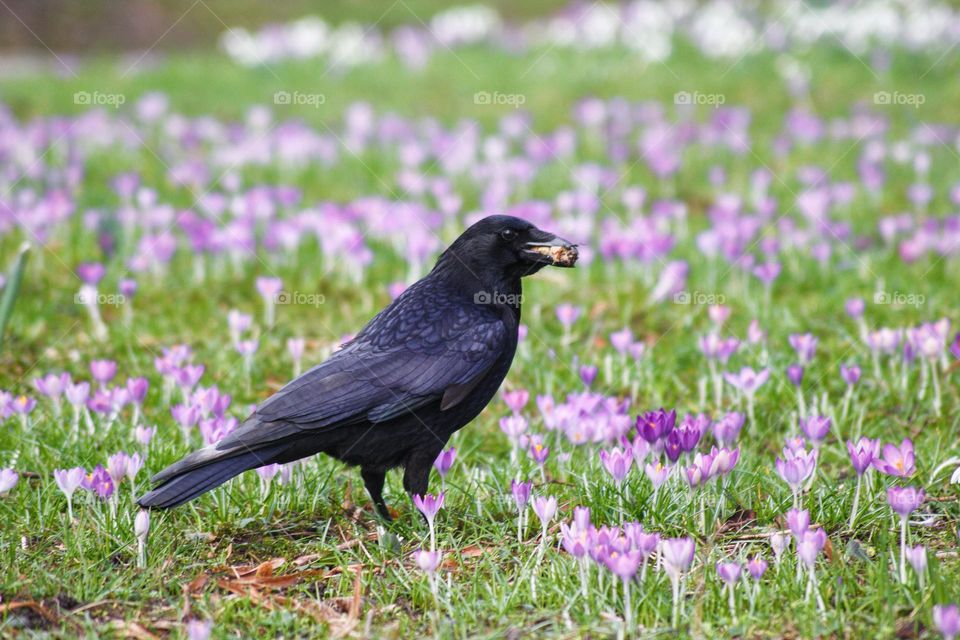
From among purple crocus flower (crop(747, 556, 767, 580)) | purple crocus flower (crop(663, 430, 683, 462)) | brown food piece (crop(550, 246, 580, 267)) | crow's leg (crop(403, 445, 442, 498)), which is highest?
brown food piece (crop(550, 246, 580, 267))

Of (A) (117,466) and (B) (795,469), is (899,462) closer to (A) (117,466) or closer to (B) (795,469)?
(B) (795,469)

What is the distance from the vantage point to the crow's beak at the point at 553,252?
12.6 feet

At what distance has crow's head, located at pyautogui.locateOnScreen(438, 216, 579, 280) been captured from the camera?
3.94m

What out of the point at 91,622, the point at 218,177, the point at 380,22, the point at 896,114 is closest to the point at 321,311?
the point at 218,177

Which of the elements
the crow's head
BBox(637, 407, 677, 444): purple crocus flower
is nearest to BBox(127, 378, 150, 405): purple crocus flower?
the crow's head

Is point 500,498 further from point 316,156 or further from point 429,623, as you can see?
point 316,156

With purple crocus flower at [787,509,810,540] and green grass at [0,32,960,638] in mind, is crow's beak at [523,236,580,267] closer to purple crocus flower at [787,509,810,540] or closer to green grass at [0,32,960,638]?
green grass at [0,32,960,638]

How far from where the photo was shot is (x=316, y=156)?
9.10 metres

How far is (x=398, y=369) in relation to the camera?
12.1 ft

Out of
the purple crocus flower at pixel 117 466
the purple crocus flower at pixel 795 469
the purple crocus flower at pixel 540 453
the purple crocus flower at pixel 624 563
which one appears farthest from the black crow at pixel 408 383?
the purple crocus flower at pixel 795 469

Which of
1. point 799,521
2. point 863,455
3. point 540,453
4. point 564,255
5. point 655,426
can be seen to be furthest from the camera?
point 564,255

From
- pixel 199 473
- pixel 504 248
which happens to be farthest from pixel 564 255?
pixel 199 473

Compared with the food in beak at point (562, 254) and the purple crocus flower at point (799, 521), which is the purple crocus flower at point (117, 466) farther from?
the purple crocus flower at point (799, 521)

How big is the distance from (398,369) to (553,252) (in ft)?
2.26
